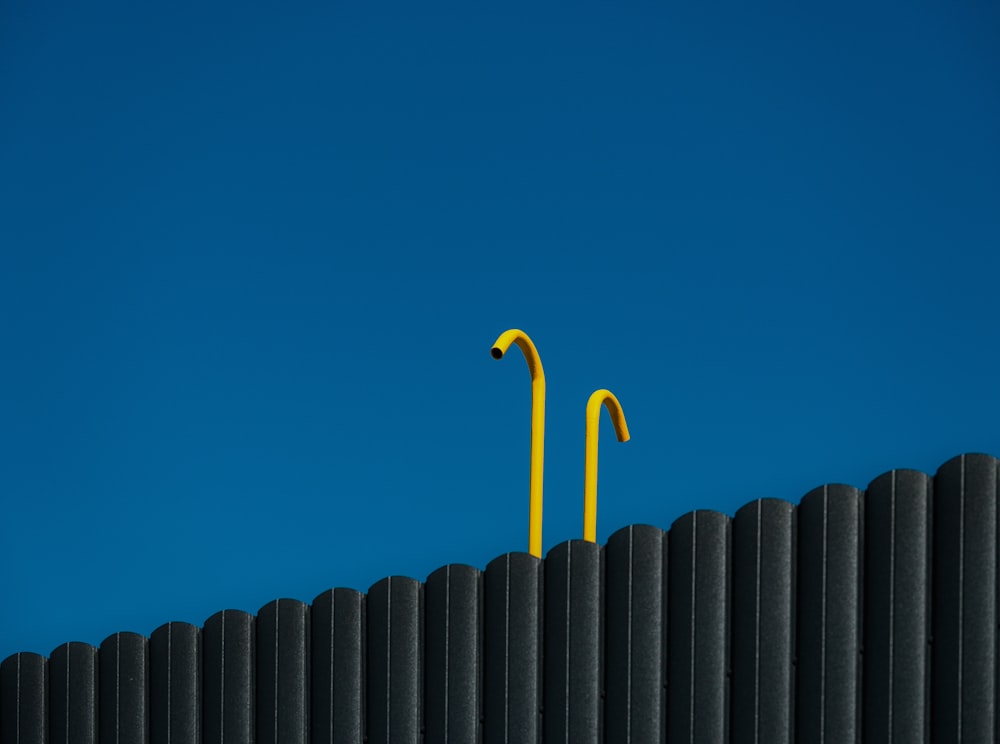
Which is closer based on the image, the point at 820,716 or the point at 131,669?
the point at 820,716

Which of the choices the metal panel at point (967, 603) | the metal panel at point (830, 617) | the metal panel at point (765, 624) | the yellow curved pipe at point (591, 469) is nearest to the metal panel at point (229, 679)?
the yellow curved pipe at point (591, 469)

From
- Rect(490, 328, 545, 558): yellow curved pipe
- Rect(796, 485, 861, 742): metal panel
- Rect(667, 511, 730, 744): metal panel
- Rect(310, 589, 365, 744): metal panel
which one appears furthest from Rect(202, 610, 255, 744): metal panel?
Rect(796, 485, 861, 742): metal panel

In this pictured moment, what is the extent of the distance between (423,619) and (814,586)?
1191 mm

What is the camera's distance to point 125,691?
165 inches

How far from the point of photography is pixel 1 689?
14.4ft

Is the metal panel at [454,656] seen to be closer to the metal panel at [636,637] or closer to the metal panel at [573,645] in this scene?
the metal panel at [573,645]

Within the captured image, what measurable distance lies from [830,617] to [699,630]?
0.36 meters

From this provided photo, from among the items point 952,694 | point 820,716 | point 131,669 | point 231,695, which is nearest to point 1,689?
point 131,669

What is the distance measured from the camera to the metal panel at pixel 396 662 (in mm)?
3811

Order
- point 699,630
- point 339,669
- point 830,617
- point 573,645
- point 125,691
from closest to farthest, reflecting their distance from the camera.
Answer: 1. point 830,617
2. point 699,630
3. point 573,645
4. point 339,669
5. point 125,691

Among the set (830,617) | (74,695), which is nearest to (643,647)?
(830,617)

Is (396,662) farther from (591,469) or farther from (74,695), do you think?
(74,695)

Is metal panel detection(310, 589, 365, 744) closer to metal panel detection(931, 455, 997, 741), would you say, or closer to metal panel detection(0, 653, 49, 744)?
metal panel detection(0, 653, 49, 744)

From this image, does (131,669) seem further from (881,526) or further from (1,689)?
(881,526)
